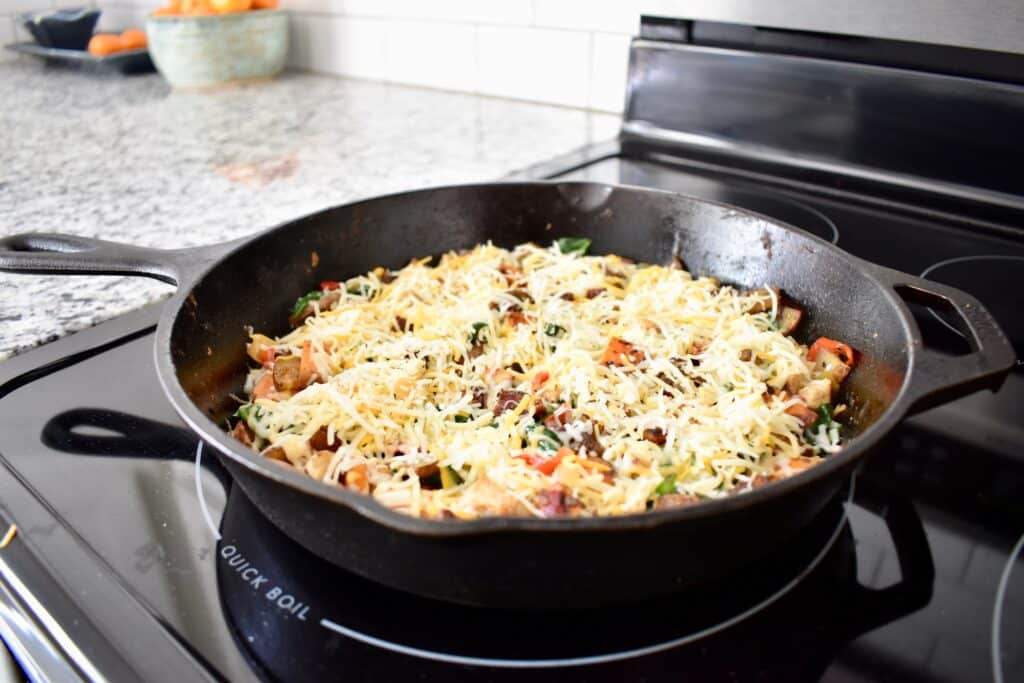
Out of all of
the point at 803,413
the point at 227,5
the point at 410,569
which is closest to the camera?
the point at 410,569

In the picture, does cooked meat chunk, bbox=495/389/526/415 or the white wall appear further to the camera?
the white wall

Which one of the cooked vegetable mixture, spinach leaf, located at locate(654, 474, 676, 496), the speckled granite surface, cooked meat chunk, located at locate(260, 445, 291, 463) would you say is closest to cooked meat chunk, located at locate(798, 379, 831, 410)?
the cooked vegetable mixture

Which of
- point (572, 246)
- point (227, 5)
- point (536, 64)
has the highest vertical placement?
point (227, 5)

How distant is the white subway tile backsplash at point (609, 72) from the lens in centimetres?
195

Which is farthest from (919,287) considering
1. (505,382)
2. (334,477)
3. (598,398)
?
(334,477)

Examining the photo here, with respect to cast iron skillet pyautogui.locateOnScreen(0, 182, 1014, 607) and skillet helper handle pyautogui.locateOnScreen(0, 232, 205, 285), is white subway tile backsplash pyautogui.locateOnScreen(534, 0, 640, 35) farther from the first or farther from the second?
skillet helper handle pyautogui.locateOnScreen(0, 232, 205, 285)

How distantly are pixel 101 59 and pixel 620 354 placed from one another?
262 centimetres

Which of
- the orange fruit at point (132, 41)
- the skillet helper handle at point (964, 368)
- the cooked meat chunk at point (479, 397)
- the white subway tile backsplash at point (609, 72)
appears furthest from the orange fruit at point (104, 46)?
the skillet helper handle at point (964, 368)

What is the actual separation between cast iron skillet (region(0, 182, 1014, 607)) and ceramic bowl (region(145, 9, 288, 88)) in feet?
5.35

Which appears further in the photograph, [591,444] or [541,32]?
[541,32]

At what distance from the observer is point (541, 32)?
2.08 meters

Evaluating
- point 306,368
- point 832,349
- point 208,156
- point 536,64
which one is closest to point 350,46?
point 536,64

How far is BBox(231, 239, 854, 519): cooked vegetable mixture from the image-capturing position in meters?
0.83

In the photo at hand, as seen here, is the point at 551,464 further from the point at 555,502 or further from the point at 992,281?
the point at 992,281
